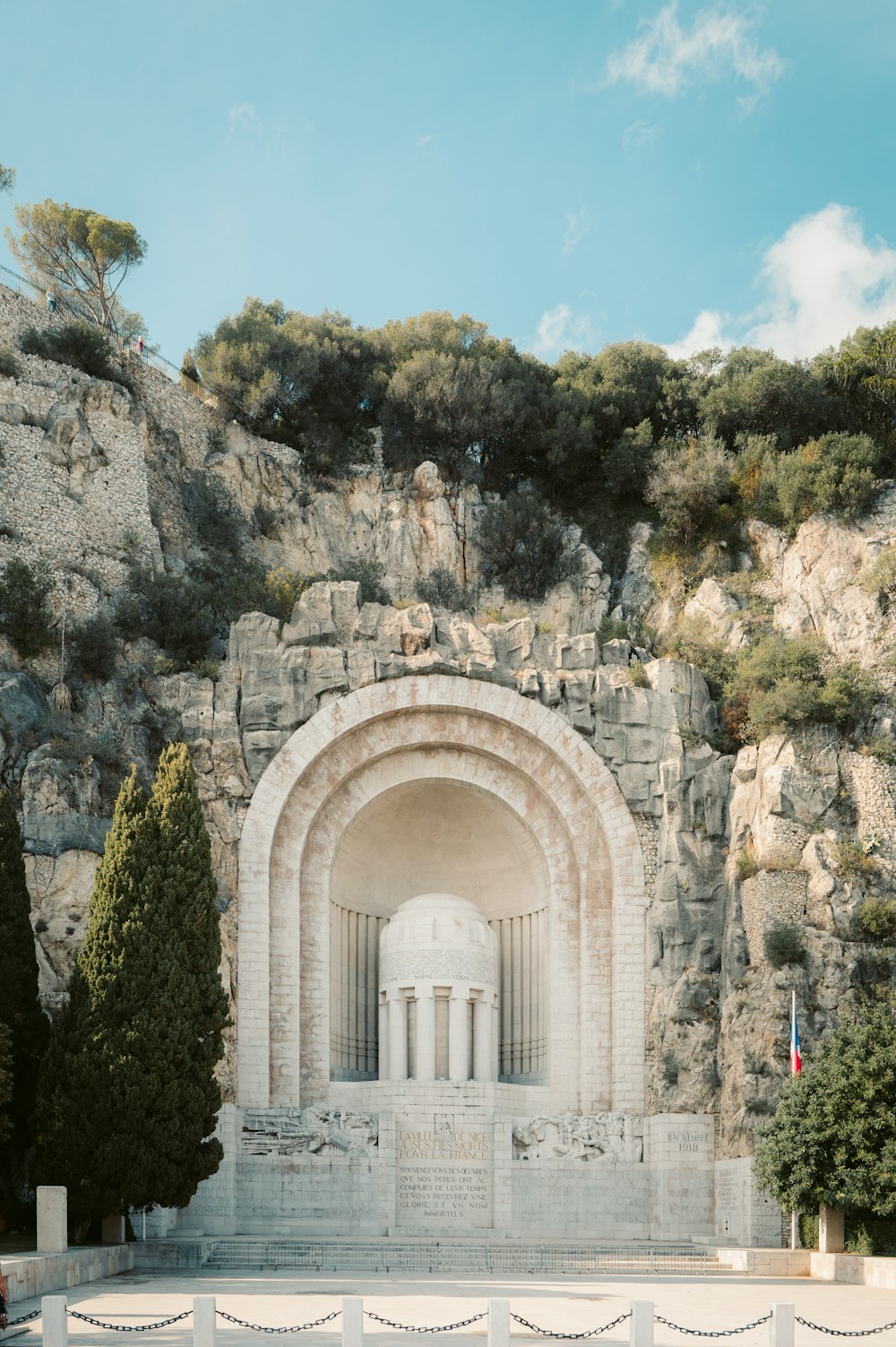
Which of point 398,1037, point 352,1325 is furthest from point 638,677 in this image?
point 352,1325

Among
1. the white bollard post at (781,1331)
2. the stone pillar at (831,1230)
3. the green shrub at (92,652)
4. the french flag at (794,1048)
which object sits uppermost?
the green shrub at (92,652)

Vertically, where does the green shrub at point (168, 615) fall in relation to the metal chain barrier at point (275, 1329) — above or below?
above

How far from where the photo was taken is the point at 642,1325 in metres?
14.0

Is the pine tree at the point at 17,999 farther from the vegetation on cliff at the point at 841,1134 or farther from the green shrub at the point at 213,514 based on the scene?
the green shrub at the point at 213,514

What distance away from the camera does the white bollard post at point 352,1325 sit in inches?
539

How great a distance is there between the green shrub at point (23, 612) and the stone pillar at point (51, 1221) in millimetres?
12175

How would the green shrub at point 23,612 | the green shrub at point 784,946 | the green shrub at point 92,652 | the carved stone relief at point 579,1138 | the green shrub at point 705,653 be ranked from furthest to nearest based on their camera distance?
the green shrub at point 705,653 → the green shrub at point 92,652 → the green shrub at point 23,612 → the carved stone relief at point 579,1138 → the green shrub at point 784,946

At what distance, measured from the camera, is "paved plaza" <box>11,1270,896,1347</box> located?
1569 cm

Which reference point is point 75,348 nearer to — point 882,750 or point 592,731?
→ point 592,731

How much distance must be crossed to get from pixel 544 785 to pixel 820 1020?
21.2 feet

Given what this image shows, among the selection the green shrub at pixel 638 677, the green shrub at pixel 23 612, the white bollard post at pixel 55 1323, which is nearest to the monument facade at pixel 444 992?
the green shrub at pixel 638 677

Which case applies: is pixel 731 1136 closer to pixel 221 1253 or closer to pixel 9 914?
pixel 221 1253

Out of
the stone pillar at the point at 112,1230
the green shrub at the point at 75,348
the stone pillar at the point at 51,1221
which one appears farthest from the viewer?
the green shrub at the point at 75,348

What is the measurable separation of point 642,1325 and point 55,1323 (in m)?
5.11
